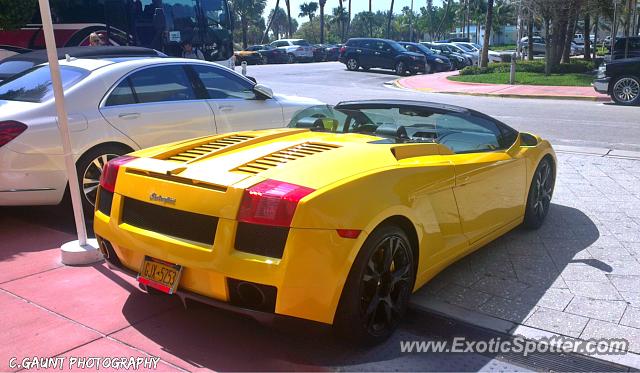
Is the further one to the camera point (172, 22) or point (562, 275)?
point (172, 22)

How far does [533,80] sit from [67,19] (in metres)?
17.3

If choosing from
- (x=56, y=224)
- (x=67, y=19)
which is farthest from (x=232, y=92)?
(x=67, y=19)

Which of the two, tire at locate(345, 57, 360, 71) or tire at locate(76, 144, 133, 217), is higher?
tire at locate(345, 57, 360, 71)

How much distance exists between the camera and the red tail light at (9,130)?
15.8ft

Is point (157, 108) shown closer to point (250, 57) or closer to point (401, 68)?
point (401, 68)

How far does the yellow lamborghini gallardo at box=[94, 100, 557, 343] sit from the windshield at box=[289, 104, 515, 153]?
0.12 ft

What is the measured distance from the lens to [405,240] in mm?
3422

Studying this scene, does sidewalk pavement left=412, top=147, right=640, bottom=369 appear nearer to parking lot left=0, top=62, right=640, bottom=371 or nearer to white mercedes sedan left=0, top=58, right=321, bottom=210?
parking lot left=0, top=62, right=640, bottom=371

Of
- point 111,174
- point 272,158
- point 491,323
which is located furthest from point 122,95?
point 491,323

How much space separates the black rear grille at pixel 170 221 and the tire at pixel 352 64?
1145 inches

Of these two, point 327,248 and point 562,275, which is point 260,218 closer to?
point 327,248

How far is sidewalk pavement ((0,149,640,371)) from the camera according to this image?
326cm

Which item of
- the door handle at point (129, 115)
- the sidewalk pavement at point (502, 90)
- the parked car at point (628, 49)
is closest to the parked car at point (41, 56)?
the door handle at point (129, 115)

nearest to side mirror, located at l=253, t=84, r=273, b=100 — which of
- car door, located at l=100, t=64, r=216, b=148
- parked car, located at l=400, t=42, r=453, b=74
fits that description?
car door, located at l=100, t=64, r=216, b=148
